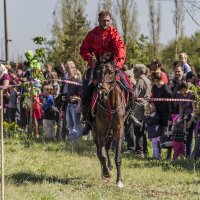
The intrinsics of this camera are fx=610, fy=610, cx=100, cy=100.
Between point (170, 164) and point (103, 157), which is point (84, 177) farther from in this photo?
point (170, 164)

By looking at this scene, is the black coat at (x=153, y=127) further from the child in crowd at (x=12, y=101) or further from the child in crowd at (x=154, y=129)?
the child in crowd at (x=12, y=101)

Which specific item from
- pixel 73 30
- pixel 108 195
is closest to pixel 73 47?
pixel 73 30

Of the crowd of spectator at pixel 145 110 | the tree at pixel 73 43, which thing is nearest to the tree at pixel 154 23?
the tree at pixel 73 43

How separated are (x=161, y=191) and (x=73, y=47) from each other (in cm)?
2802

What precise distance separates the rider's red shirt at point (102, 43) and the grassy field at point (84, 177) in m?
2.18

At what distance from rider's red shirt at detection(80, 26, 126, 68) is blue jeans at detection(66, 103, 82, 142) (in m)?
5.29

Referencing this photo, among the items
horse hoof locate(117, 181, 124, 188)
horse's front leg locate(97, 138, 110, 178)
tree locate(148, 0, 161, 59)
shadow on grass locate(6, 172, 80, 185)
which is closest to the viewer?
horse hoof locate(117, 181, 124, 188)

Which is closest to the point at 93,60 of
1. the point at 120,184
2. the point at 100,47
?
the point at 100,47

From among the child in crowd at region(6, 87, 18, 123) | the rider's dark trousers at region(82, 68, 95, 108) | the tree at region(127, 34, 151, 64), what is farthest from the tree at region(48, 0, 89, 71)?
the rider's dark trousers at region(82, 68, 95, 108)

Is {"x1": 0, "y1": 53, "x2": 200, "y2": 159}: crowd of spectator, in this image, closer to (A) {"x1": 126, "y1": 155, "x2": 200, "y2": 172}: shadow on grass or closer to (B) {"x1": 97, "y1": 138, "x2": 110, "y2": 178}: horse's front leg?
(A) {"x1": 126, "y1": 155, "x2": 200, "y2": 172}: shadow on grass

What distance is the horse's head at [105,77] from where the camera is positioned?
9828 millimetres

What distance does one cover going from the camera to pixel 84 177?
36.5ft

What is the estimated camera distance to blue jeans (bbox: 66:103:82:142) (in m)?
16.1

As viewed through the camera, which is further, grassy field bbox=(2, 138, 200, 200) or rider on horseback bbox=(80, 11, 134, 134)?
rider on horseback bbox=(80, 11, 134, 134)
